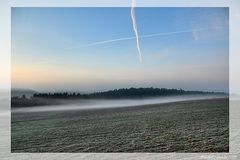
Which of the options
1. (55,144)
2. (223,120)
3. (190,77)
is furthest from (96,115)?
(223,120)

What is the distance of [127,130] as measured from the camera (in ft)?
14.1

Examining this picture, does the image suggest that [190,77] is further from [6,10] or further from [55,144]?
[6,10]

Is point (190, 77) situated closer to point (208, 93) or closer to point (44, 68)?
point (208, 93)

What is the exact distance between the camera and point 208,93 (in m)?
4.31

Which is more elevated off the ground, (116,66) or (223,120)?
(116,66)

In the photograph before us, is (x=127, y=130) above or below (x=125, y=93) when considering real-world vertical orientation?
→ below

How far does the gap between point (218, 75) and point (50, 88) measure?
7.25 ft

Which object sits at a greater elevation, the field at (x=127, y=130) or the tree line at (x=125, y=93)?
the tree line at (x=125, y=93)

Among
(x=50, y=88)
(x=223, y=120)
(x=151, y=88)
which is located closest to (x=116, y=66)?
(x=151, y=88)

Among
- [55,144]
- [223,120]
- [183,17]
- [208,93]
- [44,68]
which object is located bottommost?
[55,144]

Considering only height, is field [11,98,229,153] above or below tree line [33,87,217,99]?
below

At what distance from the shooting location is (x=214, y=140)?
4309 millimetres

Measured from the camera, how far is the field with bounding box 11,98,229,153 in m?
4.29

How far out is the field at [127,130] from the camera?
14.1 feet
